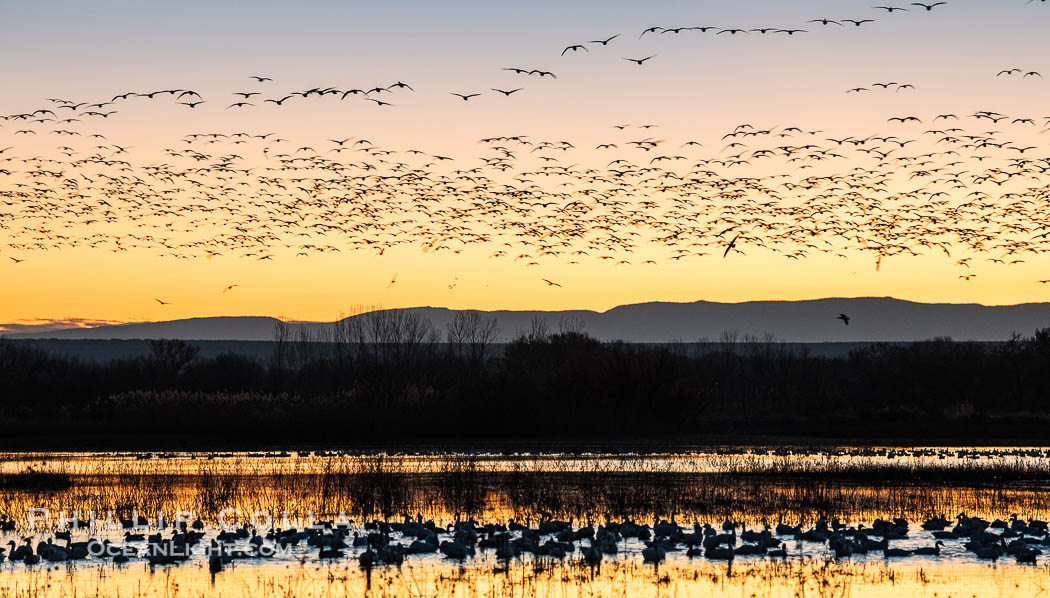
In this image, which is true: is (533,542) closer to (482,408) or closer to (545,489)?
(545,489)

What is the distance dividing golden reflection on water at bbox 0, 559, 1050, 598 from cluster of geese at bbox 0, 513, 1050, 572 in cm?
48

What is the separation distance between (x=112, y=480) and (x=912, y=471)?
2151 cm

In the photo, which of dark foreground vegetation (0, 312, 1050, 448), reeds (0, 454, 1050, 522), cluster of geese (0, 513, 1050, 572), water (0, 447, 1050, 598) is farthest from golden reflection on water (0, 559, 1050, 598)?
dark foreground vegetation (0, 312, 1050, 448)

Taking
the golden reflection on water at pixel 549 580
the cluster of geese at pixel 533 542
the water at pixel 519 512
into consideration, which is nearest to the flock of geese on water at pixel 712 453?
the water at pixel 519 512

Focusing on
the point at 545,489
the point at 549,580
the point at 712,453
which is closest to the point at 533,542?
the point at 549,580

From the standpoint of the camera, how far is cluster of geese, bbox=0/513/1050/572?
59.4 ft

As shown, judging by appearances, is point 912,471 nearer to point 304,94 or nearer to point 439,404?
point 304,94

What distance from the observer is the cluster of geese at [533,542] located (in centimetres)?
1809

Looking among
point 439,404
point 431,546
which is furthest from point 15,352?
point 431,546

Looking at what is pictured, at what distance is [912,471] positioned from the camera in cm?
3488

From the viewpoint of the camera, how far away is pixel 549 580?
16.6 metres

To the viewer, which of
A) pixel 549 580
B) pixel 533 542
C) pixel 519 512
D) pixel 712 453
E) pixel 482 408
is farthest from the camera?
pixel 482 408

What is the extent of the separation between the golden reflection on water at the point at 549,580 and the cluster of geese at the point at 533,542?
0.48m

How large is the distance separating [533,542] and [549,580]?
6.71ft
